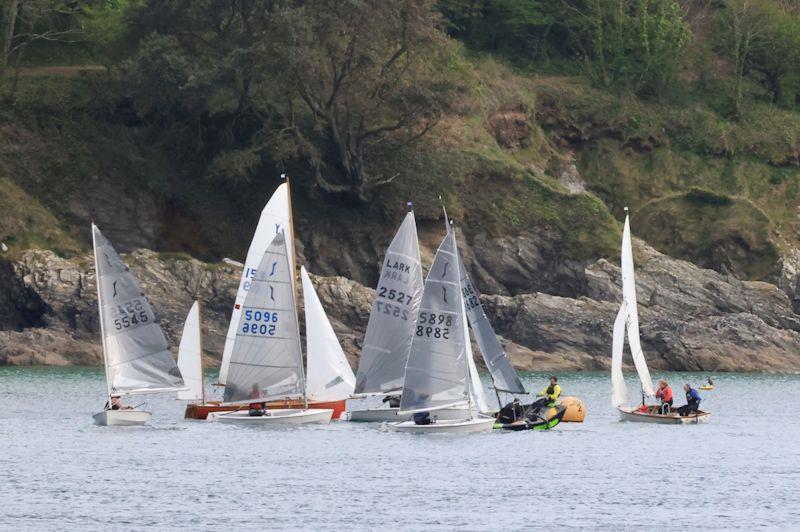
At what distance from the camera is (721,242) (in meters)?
97.7

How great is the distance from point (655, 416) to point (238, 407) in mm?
14189

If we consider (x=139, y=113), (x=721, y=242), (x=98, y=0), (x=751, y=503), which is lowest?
(x=751, y=503)

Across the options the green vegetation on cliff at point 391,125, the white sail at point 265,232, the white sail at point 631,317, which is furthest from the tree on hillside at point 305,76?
the white sail at point 631,317

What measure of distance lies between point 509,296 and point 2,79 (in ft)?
96.7

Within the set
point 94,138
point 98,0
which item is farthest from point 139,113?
point 98,0

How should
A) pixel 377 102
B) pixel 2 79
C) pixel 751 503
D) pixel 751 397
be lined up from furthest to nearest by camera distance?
pixel 2 79 → pixel 377 102 → pixel 751 397 → pixel 751 503

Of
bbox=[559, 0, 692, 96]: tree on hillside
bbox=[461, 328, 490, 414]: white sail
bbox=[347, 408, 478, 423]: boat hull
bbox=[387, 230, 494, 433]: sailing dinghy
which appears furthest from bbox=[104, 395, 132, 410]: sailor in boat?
bbox=[559, 0, 692, 96]: tree on hillside

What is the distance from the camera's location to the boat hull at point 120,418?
57500mm

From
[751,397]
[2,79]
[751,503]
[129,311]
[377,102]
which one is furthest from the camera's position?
[2,79]

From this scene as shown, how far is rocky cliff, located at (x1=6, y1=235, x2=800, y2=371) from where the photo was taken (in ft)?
276

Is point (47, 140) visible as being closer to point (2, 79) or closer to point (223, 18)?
point (2, 79)

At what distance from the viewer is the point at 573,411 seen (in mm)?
62906

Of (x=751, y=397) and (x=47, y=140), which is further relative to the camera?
(x=47, y=140)

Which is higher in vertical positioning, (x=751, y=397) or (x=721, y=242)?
(x=721, y=242)
